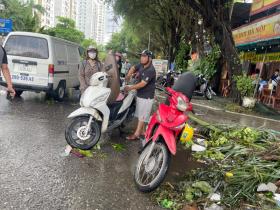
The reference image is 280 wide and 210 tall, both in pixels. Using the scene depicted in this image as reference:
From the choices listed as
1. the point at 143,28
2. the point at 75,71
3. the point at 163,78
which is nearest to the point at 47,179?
the point at 75,71

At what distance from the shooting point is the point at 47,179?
13.9 feet

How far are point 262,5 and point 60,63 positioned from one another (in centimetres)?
1232

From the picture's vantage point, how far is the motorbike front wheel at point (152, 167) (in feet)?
13.0

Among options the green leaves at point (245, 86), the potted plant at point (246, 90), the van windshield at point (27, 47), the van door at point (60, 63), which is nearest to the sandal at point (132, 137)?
the van door at point (60, 63)

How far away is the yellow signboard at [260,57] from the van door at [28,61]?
9.96 m

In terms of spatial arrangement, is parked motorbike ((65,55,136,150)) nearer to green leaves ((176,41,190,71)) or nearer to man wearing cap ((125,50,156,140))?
man wearing cap ((125,50,156,140))

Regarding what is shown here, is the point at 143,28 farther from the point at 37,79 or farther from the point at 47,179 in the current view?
the point at 47,179

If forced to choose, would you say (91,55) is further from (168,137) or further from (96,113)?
(168,137)

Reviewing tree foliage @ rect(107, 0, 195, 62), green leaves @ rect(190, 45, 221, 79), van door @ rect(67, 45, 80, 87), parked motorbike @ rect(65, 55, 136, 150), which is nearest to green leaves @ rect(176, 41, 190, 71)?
tree foliage @ rect(107, 0, 195, 62)

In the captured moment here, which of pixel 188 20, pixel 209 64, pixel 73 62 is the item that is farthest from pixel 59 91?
pixel 188 20

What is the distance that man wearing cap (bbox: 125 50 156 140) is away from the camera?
6.11 metres

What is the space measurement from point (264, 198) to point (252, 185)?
22 centimetres

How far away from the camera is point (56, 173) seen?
4.47 metres

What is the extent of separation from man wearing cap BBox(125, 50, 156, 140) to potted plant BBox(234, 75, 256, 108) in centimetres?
773
